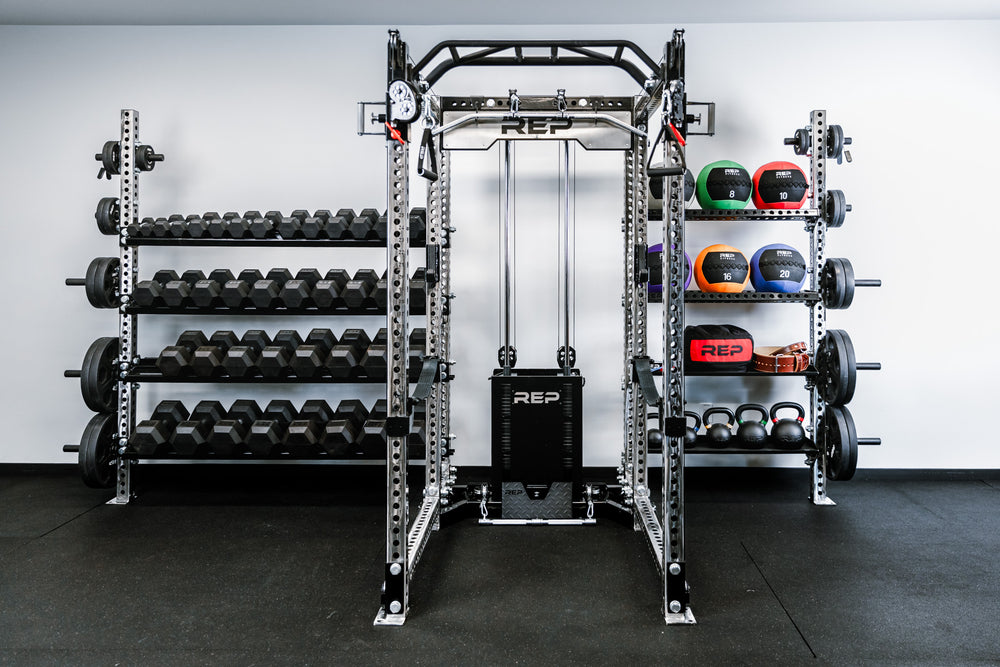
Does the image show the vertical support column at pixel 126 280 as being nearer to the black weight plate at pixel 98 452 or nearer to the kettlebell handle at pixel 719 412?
the black weight plate at pixel 98 452

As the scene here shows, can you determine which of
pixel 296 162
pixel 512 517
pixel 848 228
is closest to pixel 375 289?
pixel 296 162

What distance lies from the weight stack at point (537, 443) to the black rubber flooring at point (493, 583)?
155mm

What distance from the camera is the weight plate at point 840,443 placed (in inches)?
115

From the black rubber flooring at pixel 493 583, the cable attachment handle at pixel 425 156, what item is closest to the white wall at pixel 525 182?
the black rubber flooring at pixel 493 583

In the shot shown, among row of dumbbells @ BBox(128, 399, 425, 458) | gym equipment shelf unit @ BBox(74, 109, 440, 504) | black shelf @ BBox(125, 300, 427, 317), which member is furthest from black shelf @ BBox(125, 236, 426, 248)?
row of dumbbells @ BBox(128, 399, 425, 458)

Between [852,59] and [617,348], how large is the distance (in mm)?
2170

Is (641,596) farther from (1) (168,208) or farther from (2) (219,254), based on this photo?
(1) (168,208)

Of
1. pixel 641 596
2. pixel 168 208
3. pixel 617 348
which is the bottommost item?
pixel 641 596

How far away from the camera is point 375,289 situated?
3055 millimetres

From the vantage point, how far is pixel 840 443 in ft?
9.69

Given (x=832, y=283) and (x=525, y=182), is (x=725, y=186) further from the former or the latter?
(x=525, y=182)

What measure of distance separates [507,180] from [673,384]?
1.26 m

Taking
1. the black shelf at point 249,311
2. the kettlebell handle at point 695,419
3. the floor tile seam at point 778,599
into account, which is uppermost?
the black shelf at point 249,311

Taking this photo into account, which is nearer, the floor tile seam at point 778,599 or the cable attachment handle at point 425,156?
the floor tile seam at point 778,599
